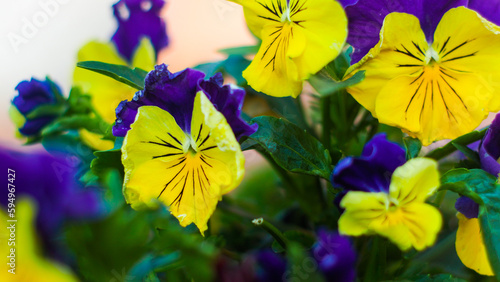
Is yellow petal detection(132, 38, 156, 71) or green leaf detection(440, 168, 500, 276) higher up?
yellow petal detection(132, 38, 156, 71)

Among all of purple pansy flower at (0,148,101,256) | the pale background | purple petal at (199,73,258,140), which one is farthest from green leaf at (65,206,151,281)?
the pale background

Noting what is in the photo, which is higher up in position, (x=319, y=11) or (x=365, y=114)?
(x=319, y=11)

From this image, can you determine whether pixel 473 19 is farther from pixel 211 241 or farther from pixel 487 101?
pixel 211 241

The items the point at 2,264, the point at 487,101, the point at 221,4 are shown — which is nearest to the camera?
the point at 2,264

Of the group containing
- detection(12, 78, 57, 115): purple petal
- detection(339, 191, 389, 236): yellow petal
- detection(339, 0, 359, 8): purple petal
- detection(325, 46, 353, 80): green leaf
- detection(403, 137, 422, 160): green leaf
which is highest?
detection(339, 0, 359, 8): purple petal

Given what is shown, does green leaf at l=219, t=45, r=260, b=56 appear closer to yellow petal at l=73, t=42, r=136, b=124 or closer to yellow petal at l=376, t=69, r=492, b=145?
yellow petal at l=73, t=42, r=136, b=124

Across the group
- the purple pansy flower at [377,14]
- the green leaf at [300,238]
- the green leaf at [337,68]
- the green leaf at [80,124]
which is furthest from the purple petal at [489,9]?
the green leaf at [80,124]

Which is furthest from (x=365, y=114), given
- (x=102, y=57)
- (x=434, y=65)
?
(x=102, y=57)

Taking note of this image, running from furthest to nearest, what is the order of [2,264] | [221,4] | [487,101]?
[221,4] → [487,101] → [2,264]
